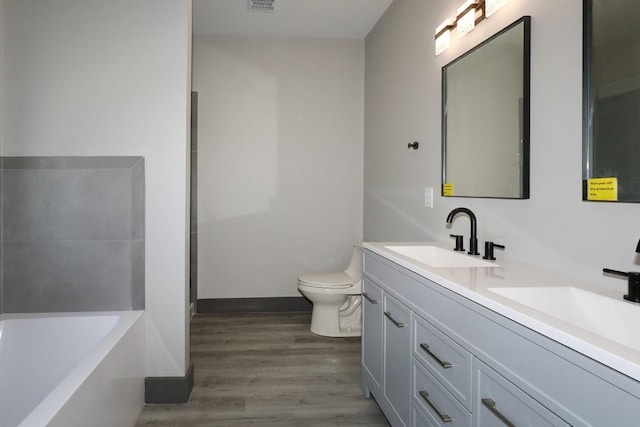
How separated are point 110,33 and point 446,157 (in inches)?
75.7

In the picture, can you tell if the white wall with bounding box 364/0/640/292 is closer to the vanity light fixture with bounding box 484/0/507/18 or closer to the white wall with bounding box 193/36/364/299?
the vanity light fixture with bounding box 484/0/507/18

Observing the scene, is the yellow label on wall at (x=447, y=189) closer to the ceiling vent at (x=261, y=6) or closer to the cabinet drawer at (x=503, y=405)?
the cabinet drawer at (x=503, y=405)

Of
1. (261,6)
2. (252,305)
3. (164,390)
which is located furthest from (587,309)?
(252,305)

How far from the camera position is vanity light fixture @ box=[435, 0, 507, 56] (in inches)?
76.5

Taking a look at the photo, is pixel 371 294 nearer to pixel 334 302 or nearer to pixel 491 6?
pixel 334 302

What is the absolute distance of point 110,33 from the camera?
7.52ft

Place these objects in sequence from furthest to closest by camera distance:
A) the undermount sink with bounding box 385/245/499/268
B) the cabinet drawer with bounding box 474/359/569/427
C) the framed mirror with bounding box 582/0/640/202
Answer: the undermount sink with bounding box 385/245/499/268 → the framed mirror with bounding box 582/0/640/202 → the cabinet drawer with bounding box 474/359/569/427

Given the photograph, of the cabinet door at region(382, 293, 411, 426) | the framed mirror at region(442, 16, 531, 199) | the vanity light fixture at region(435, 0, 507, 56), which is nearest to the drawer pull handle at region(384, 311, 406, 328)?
the cabinet door at region(382, 293, 411, 426)

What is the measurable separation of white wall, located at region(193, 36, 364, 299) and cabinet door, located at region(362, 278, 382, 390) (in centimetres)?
184

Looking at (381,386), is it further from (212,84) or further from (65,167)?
(212,84)

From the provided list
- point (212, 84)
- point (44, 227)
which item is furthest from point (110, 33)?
point (212, 84)

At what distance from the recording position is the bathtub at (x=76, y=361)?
169 centimetres

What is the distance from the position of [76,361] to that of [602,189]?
2317 mm

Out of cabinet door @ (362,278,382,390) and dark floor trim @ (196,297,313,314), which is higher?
cabinet door @ (362,278,382,390)
